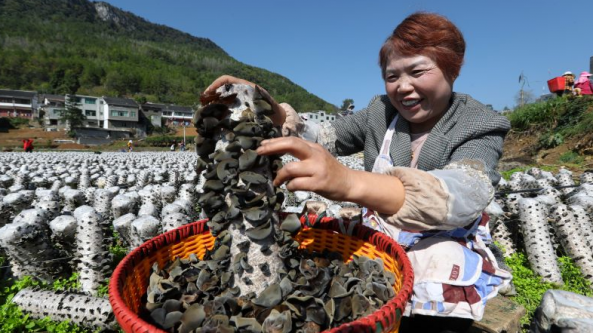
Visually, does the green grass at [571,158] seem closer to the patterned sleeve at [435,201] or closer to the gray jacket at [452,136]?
the gray jacket at [452,136]

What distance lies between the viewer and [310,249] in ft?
5.63

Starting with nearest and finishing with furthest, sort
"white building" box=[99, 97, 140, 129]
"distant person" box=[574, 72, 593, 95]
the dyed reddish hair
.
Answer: the dyed reddish hair, "distant person" box=[574, 72, 593, 95], "white building" box=[99, 97, 140, 129]

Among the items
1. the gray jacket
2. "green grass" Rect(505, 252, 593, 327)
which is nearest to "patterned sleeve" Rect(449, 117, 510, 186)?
the gray jacket

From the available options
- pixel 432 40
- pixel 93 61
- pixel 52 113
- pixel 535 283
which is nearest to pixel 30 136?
pixel 52 113

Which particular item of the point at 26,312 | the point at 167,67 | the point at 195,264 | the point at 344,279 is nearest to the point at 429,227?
the point at 344,279

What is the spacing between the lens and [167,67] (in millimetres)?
97000

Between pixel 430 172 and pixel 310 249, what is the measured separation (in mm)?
827

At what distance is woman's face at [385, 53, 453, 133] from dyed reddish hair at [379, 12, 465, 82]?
3 centimetres

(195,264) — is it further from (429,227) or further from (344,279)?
(429,227)

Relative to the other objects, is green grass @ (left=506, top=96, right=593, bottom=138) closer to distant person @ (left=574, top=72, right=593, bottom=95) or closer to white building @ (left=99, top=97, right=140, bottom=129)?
distant person @ (left=574, top=72, right=593, bottom=95)

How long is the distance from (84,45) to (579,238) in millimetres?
122534

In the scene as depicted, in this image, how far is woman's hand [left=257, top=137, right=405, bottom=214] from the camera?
37.5 inches

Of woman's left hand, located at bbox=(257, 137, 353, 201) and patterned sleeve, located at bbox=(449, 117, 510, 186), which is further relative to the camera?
patterned sleeve, located at bbox=(449, 117, 510, 186)

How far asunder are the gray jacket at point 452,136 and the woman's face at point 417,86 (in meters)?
0.10
